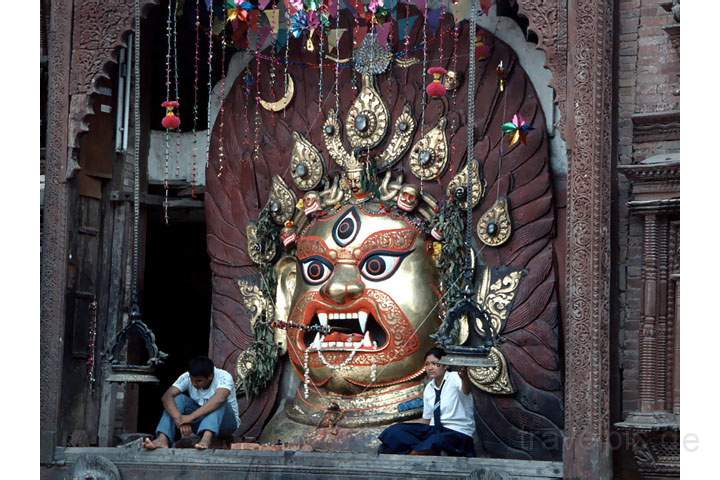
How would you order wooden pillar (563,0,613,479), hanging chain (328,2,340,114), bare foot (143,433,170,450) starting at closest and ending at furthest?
wooden pillar (563,0,613,479) < bare foot (143,433,170,450) < hanging chain (328,2,340,114)

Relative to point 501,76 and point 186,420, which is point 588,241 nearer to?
point 501,76

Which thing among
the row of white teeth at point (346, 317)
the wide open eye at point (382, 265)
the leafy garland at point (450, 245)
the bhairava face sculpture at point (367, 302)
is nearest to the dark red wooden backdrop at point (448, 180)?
the leafy garland at point (450, 245)

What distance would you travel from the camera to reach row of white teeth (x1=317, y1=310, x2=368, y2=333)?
12.4m

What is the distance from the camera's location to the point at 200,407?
39.2 ft

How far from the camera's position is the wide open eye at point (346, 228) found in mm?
12578

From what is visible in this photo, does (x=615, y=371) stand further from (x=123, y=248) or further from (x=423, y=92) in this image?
(x=123, y=248)

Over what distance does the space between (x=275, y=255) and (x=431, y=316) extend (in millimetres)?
1497

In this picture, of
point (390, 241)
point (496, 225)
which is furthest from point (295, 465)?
point (496, 225)

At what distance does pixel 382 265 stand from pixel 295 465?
1806mm

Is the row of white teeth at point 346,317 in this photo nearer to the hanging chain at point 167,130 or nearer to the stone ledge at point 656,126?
the hanging chain at point 167,130

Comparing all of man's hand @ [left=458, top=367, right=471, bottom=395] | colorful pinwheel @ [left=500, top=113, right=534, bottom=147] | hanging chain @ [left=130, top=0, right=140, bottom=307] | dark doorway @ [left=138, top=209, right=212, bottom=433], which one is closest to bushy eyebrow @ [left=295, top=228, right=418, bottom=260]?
colorful pinwheel @ [left=500, top=113, right=534, bottom=147]

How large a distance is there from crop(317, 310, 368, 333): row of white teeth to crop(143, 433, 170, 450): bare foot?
1.46m

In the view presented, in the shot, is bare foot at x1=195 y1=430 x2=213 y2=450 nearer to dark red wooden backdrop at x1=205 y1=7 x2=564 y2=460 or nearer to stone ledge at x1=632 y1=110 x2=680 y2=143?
dark red wooden backdrop at x1=205 y1=7 x2=564 y2=460
